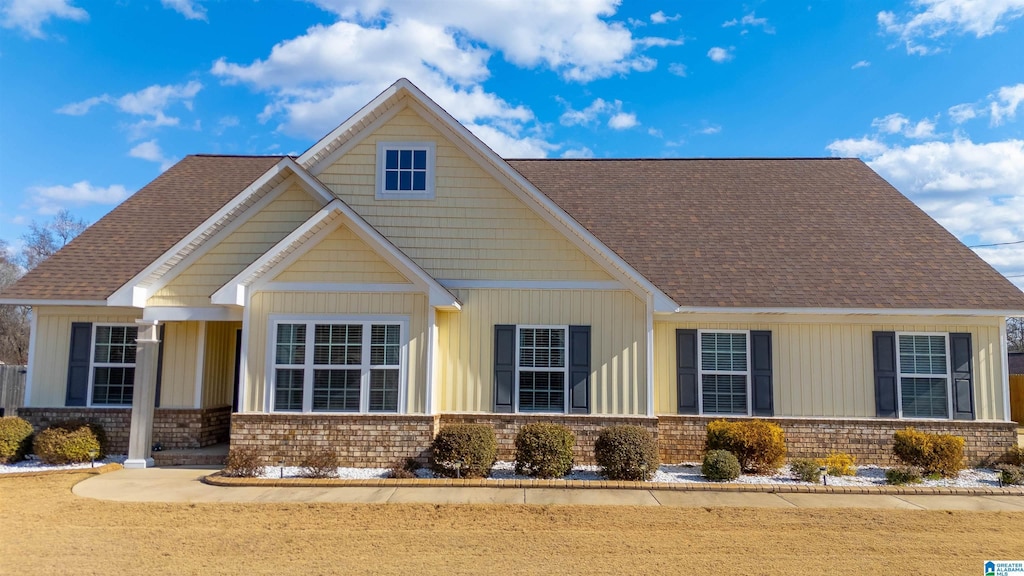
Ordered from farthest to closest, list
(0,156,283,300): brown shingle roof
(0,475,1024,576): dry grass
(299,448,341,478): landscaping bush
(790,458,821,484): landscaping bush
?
(0,156,283,300): brown shingle roof
(790,458,821,484): landscaping bush
(299,448,341,478): landscaping bush
(0,475,1024,576): dry grass

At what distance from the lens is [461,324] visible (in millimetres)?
12469

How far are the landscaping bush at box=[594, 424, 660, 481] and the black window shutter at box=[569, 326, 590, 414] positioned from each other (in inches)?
45.5

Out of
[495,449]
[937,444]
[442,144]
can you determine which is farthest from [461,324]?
[937,444]

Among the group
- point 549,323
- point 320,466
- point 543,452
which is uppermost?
point 549,323

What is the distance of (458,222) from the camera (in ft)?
41.6

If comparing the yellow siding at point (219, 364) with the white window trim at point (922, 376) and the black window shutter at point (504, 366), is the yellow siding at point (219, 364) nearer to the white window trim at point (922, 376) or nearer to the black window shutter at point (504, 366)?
the black window shutter at point (504, 366)

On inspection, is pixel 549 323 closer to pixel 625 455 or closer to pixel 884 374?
pixel 625 455

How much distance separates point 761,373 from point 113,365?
12.6 m

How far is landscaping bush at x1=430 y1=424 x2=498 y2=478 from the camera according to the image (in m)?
10.8

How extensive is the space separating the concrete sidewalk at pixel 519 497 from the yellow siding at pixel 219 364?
285 cm

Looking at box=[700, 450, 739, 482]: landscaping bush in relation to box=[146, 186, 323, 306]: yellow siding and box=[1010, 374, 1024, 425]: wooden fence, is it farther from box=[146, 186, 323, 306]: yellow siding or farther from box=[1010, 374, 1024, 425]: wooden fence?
box=[1010, 374, 1024, 425]: wooden fence

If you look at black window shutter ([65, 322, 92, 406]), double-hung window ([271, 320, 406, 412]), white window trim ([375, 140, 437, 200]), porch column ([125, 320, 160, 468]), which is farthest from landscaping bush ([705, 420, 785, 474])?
black window shutter ([65, 322, 92, 406])

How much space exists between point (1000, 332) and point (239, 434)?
46.4ft

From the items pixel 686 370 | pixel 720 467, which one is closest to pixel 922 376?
pixel 686 370
